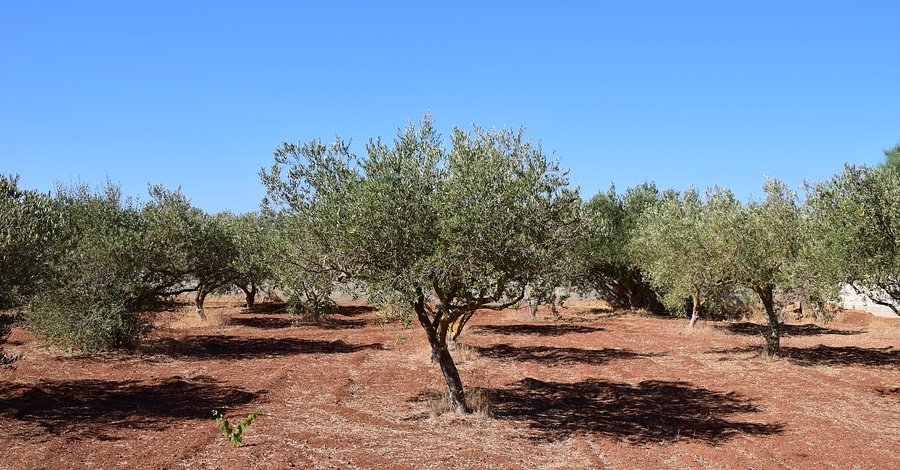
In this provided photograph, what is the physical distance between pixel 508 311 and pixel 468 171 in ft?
116

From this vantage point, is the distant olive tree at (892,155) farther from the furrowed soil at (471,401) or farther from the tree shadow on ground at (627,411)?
the tree shadow on ground at (627,411)

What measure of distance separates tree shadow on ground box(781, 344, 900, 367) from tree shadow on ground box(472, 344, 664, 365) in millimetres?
5357

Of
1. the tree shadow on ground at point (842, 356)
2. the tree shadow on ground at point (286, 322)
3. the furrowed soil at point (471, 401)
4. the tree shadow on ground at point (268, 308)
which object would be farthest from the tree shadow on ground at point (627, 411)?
the tree shadow on ground at point (268, 308)

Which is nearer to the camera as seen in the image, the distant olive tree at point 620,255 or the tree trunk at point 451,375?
the tree trunk at point 451,375

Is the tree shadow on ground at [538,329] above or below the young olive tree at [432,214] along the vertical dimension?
below

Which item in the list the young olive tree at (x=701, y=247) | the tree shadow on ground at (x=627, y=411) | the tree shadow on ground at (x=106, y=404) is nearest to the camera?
the tree shadow on ground at (x=106, y=404)

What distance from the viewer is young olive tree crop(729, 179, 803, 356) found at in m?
22.0

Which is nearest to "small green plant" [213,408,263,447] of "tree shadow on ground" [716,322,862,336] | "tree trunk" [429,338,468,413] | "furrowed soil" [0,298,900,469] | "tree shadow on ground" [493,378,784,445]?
"furrowed soil" [0,298,900,469]

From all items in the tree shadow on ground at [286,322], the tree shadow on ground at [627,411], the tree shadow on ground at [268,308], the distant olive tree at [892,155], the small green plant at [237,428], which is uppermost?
the distant olive tree at [892,155]

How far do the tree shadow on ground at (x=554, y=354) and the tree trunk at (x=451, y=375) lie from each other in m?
9.78

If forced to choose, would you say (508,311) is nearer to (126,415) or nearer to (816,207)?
(816,207)

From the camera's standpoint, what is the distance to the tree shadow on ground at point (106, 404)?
47.3 feet

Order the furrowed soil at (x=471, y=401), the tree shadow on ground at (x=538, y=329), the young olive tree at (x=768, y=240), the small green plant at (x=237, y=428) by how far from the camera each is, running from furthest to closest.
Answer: the tree shadow on ground at (x=538, y=329) < the young olive tree at (x=768, y=240) < the furrowed soil at (x=471, y=401) < the small green plant at (x=237, y=428)

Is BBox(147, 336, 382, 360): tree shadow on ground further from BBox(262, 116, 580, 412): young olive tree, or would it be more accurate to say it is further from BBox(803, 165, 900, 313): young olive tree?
BBox(803, 165, 900, 313): young olive tree
